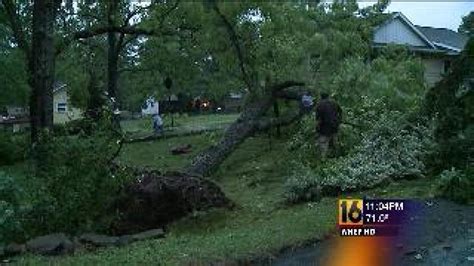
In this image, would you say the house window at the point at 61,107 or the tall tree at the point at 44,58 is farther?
the house window at the point at 61,107

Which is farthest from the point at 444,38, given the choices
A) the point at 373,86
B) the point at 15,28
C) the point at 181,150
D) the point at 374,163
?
the point at 374,163

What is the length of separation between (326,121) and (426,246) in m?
7.55

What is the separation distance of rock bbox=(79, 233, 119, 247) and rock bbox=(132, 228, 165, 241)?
0.94ft

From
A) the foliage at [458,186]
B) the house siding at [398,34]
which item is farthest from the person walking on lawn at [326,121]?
the house siding at [398,34]

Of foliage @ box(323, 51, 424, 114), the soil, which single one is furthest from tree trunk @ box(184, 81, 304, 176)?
the soil

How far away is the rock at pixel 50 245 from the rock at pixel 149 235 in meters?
1.00

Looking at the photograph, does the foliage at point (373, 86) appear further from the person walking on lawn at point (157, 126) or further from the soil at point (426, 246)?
the person walking on lawn at point (157, 126)

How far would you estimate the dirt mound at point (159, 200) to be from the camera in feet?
36.9

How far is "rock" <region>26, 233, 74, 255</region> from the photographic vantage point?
893cm

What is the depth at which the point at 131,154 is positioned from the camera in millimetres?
23266

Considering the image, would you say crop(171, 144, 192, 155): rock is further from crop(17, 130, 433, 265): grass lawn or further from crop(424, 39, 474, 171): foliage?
crop(424, 39, 474, 171): foliage

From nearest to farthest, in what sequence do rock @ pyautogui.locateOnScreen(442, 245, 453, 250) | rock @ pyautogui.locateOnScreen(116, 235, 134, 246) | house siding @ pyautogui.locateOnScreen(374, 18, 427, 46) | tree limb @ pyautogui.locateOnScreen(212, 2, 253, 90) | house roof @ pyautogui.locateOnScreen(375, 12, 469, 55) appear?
1. rock @ pyautogui.locateOnScreen(442, 245, 453, 250)
2. rock @ pyautogui.locateOnScreen(116, 235, 134, 246)
3. tree limb @ pyautogui.locateOnScreen(212, 2, 253, 90)
4. house siding @ pyautogui.locateOnScreen(374, 18, 427, 46)
5. house roof @ pyautogui.locateOnScreen(375, 12, 469, 55)

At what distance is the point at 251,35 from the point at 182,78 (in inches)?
627

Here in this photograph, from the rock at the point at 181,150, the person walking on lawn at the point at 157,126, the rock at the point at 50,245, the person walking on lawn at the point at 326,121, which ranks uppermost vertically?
the person walking on lawn at the point at 326,121
